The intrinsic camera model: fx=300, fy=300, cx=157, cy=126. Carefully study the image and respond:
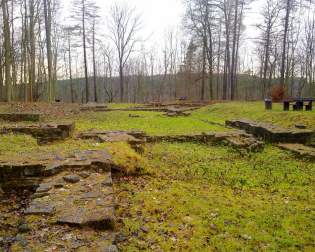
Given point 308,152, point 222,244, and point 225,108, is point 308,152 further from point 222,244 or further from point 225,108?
point 225,108

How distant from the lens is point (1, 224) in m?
4.12

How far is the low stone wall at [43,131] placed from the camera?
952cm

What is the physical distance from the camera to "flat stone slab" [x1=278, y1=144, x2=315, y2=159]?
846 cm

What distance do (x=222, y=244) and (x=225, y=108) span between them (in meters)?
17.2

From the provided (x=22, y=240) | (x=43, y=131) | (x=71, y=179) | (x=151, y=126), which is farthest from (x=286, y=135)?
(x=22, y=240)

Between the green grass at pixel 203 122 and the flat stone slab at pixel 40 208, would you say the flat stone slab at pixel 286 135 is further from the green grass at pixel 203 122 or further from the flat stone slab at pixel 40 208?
the flat stone slab at pixel 40 208

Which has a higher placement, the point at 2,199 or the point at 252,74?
the point at 252,74

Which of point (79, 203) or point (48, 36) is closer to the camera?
point (79, 203)

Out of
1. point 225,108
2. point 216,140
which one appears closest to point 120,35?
point 225,108

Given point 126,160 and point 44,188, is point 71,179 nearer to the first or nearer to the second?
point 44,188

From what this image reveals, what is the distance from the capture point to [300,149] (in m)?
9.02

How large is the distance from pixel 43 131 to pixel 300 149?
806 centimetres

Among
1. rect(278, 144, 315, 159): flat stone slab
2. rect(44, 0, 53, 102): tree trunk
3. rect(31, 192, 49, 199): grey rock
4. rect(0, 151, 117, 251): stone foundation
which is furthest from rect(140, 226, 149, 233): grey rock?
rect(44, 0, 53, 102): tree trunk

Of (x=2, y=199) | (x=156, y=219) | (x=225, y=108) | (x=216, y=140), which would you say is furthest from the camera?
(x=225, y=108)
